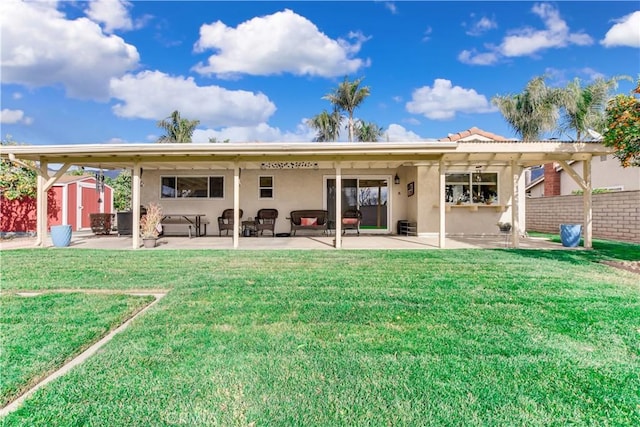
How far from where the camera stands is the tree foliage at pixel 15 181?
12.4 m

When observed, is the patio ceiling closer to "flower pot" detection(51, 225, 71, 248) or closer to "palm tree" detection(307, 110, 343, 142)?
"flower pot" detection(51, 225, 71, 248)

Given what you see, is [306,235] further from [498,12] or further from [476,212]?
[498,12]

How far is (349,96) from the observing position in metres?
24.2

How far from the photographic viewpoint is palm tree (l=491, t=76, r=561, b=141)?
64.4ft

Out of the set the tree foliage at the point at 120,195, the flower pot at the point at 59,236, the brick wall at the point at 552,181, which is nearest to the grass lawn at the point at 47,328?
the flower pot at the point at 59,236

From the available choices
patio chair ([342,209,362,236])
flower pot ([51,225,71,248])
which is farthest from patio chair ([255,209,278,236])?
flower pot ([51,225,71,248])

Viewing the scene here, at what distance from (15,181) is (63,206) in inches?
196

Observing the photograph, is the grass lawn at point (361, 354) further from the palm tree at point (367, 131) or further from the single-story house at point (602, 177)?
the palm tree at point (367, 131)

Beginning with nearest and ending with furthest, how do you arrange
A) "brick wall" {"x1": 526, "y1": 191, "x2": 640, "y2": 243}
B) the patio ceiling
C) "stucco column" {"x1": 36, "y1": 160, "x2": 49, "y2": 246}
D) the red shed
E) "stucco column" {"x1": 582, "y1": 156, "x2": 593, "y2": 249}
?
the patio ceiling, "stucco column" {"x1": 582, "y1": 156, "x2": 593, "y2": 249}, "stucco column" {"x1": 36, "y1": 160, "x2": 49, "y2": 246}, "brick wall" {"x1": 526, "y1": 191, "x2": 640, "y2": 243}, the red shed

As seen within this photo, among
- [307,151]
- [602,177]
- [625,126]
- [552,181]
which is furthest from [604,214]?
[307,151]

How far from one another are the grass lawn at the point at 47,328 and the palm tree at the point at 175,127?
23.0 meters

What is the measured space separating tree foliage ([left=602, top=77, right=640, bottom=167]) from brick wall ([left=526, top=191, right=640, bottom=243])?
4580mm

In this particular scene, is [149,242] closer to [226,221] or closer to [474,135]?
[226,221]

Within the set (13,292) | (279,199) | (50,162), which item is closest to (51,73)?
(50,162)
